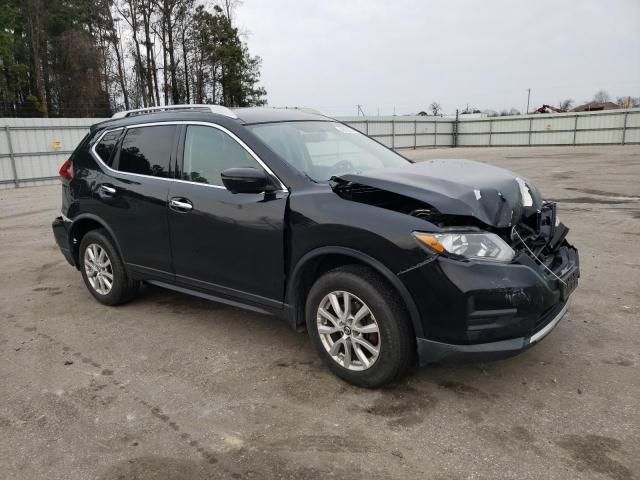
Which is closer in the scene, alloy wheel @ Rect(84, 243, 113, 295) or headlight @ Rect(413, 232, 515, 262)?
headlight @ Rect(413, 232, 515, 262)

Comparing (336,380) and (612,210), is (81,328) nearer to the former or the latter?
(336,380)

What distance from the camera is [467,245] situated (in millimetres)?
2889

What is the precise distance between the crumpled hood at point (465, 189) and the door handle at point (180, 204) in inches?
52.8

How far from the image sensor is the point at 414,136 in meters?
41.8

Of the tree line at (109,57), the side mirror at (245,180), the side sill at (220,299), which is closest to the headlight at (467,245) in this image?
the side mirror at (245,180)

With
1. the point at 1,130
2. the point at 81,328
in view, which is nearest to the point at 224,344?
the point at 81,328

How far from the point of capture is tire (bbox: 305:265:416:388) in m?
3.04

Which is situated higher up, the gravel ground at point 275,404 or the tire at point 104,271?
the tire at point 104,271

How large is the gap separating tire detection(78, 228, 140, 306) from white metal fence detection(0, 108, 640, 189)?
53.9ft

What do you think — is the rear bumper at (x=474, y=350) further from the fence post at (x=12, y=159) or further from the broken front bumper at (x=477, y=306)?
the fence post at (x=12, y=159)

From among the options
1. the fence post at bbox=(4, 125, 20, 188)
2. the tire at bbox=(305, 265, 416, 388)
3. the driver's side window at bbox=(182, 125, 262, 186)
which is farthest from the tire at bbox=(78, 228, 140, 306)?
the fence post at bbox=(4, 125, 20, 188)

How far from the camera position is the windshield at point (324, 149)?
375cm

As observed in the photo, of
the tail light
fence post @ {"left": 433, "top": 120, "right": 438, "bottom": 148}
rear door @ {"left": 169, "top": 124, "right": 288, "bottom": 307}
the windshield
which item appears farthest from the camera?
fence post @ {"left": 433, "top": 120, "right": 438, "bottom": 148}

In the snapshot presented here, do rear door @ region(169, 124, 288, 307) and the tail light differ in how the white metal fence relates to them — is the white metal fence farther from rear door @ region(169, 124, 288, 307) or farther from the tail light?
rear door @ region(169, 124, 288, 307)
